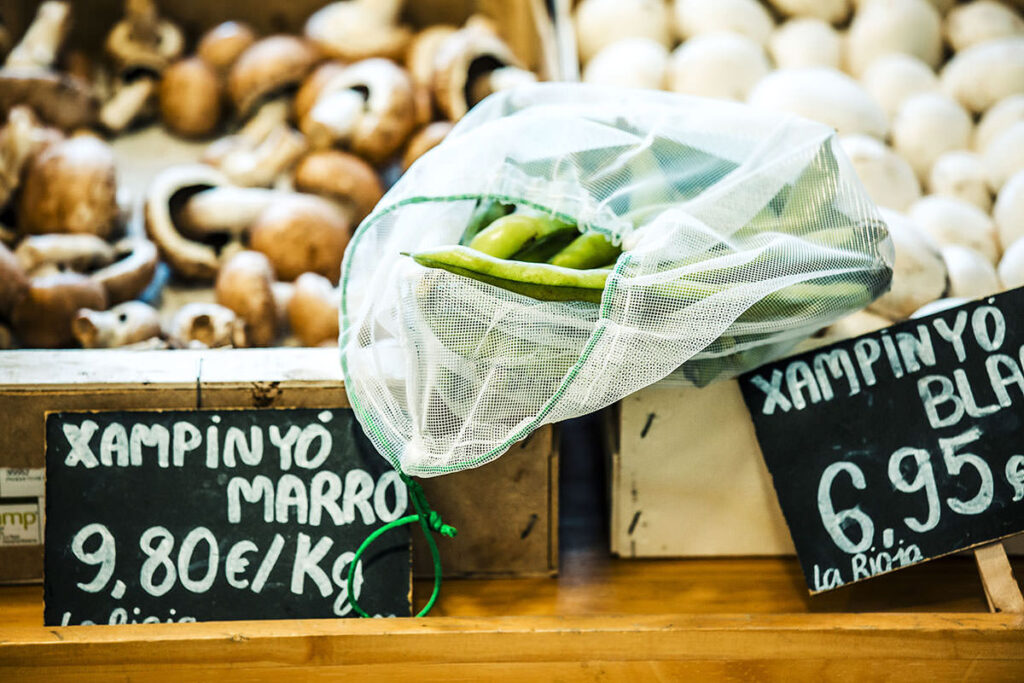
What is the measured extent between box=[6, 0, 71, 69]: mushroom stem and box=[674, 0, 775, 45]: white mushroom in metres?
1.10

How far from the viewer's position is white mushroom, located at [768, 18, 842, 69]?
1.40m

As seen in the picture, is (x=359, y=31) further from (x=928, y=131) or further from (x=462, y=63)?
(x=928, y=131)

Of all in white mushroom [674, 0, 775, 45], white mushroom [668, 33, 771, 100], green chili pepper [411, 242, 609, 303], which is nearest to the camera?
green chili pepper [411, 242, 609, 303]

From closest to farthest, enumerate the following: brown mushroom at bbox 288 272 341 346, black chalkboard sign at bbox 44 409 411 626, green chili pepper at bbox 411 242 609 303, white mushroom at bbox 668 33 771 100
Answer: green chili pepper at bbox 411 242 609 303 < black chalkboard sign at bbox 44 409 411 626 < brown mushroom at bbox 288 272 341 346 < white mushroom at bbox 668 33 771 100

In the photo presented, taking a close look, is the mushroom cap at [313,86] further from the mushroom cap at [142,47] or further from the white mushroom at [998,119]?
the white mushroom at [998,119]

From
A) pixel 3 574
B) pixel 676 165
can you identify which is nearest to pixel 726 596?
pixel 676 165

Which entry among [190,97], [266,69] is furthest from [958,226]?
[190,97]

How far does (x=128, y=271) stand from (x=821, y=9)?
124 centimetres

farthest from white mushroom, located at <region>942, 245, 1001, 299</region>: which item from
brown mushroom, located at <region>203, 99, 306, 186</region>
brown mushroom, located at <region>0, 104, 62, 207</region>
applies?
brown mushroom, located at <region>0, 104, 62, 207</region>

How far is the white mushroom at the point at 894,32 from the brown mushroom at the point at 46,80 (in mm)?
1343

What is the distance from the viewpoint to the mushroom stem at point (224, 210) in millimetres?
1268

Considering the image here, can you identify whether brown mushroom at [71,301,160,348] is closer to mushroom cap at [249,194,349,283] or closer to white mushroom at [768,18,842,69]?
mushroom cap at [249,194,349,283]

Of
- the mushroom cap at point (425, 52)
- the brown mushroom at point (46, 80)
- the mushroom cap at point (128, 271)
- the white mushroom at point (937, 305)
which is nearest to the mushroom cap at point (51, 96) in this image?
the brown mushroom at point (46, 80)

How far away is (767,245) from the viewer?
0.77 metres
